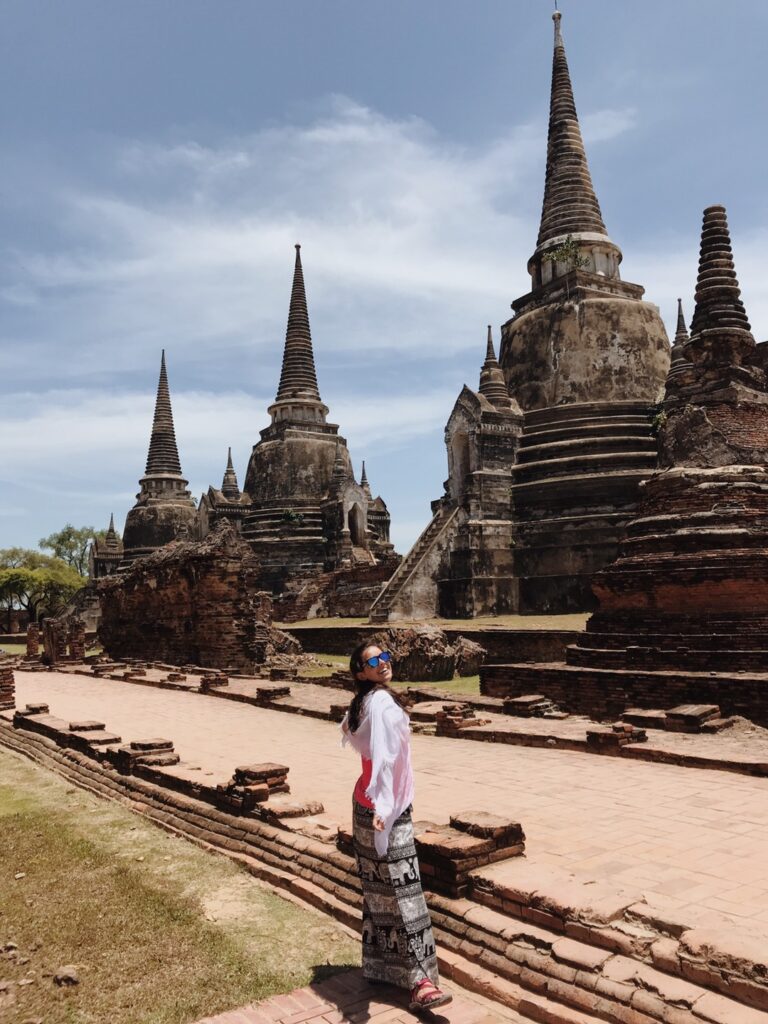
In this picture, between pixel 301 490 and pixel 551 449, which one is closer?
pixel 551 449

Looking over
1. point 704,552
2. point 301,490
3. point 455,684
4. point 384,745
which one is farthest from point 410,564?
point 384,745

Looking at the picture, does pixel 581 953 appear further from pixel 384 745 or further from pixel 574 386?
pixel 574 386

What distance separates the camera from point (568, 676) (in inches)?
426

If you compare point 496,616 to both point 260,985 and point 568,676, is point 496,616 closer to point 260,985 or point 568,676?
point 568,676

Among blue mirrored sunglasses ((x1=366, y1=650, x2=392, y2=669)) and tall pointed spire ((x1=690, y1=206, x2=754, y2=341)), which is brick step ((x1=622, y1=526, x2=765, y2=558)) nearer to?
tall pointed spire ((x1=690, y1=206, x2=754, y2=341))

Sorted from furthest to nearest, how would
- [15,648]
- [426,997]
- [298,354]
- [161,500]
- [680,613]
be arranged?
1. [161,500]
2. [298,354]
3. [15,648]
4. [680,613]
5. [426,997]

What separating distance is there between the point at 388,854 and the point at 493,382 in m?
22.6

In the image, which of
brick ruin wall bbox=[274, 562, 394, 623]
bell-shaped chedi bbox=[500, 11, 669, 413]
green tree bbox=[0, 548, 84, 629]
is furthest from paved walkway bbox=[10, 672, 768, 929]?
green tree bbox=[0, 548, 84, 629]

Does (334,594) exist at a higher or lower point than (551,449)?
lower

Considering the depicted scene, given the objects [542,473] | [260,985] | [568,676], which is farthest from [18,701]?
[542,473]

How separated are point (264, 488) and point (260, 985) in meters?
32.9

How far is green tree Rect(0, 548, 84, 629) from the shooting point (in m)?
47.5

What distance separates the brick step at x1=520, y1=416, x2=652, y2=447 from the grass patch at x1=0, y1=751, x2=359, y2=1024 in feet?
63.8

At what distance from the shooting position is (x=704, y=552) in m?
10.6
